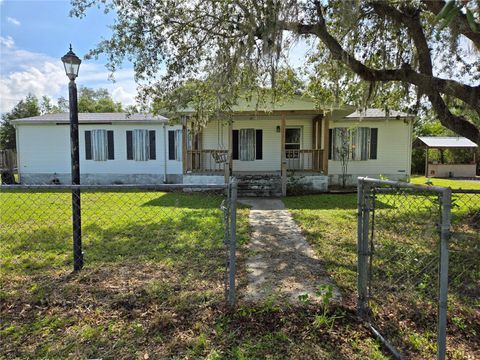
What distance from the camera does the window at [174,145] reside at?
14789mm

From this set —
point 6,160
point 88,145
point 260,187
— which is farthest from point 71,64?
point 6,160

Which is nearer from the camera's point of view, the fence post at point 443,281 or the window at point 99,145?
the fence post at point 443,281

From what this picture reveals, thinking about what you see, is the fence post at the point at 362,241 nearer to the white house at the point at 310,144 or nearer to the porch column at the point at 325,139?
the porch column at the point at 325,139

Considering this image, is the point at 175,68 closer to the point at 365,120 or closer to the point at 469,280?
the point at 469,280

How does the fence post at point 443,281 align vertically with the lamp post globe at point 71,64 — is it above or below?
below

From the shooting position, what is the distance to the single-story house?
44.0 feet

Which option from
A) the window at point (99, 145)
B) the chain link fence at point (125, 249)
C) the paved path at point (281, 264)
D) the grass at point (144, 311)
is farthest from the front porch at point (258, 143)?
the grass at point (144, 311)

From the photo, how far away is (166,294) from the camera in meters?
3.42

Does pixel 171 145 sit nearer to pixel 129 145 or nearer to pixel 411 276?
pixel 129 145

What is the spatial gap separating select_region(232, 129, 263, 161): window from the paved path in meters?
7.34

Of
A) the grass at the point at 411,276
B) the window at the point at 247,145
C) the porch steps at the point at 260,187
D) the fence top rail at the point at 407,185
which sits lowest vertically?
the grass at the point at 411,276

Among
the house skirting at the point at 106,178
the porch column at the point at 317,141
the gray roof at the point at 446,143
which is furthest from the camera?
the gray roof at the point at 446,143

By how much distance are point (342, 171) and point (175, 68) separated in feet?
31.0

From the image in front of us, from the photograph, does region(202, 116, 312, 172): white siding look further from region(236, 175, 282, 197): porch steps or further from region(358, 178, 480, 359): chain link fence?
region(358, 178, 480, 359): chain link fence
